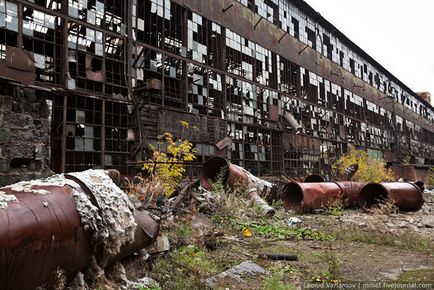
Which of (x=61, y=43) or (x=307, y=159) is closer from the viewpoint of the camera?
(x=61, y=43)

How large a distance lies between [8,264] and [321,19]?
27.2m

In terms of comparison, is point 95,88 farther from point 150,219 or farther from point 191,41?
point 150,219

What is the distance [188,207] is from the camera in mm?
7355

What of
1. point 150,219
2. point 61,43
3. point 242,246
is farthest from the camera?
point 61,43

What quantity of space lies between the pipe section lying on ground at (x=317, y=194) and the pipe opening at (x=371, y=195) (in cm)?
21

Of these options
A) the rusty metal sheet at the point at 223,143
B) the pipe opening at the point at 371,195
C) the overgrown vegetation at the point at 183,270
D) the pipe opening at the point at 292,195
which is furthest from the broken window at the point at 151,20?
the overgrown vegetation at the point at 183,270

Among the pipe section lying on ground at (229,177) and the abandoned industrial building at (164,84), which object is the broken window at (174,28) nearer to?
the abandoned industrial building at (164,84)

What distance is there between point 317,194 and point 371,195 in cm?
223

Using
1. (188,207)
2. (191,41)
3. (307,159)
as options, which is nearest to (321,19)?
(307,159)

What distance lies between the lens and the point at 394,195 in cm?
1117

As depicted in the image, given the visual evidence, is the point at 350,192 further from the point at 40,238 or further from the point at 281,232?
the point at 40,238

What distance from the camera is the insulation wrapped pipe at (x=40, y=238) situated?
2.71 metres

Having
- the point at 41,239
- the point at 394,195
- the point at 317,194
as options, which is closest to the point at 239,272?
the point at 41,239

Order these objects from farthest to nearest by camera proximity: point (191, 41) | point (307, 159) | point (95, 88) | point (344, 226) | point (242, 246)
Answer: point (307, 159)
point (191, 41)
point (95, 88)
point (344, 226)
point (242, 246)
